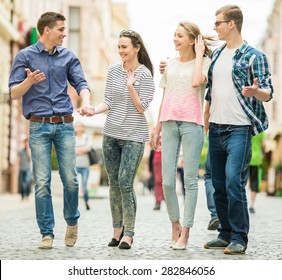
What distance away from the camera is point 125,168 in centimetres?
682

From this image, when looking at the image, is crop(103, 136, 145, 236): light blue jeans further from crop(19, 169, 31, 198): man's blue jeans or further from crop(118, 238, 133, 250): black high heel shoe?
crop(19, 169, 31, 198): man's blue jeans

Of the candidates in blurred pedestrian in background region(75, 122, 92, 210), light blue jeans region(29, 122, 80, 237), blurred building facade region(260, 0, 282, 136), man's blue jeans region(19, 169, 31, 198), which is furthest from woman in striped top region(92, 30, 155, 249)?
blurred building facade region(260, 0, 282, 136)

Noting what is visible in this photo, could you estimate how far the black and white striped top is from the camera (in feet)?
22.4

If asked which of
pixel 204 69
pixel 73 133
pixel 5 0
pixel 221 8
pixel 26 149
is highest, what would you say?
pixel 5 0

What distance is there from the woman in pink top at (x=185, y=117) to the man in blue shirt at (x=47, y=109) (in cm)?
68

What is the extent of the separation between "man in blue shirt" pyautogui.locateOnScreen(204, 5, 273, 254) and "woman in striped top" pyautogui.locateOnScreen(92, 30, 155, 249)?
56 cm

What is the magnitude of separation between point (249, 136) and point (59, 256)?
5.51ft

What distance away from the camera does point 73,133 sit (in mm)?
6855

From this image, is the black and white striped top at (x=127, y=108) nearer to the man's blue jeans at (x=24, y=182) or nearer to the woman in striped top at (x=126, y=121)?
the woman in striped top at (x=126, y=121)

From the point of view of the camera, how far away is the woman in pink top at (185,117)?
6711 millimetres

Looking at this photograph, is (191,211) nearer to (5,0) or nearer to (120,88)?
(120,88)

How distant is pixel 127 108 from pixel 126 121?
0.11 meters

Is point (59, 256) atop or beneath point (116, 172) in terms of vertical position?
beneath
